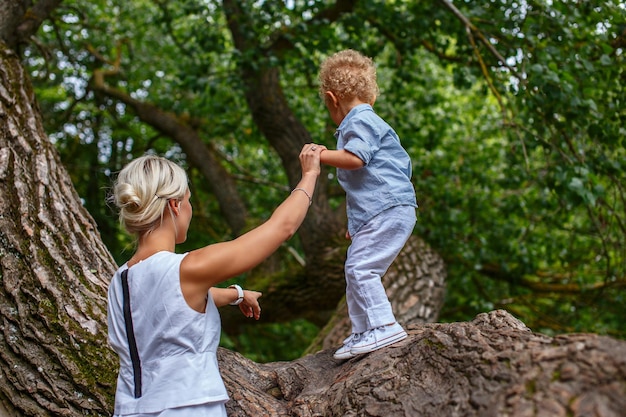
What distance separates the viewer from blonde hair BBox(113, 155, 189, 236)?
1941 millimetres

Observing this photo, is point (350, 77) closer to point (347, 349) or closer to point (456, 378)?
point (347, 349)

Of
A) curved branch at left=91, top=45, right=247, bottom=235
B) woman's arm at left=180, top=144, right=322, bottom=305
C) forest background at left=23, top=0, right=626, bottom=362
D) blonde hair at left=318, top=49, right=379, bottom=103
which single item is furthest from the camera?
curved branch at left=91, top=45, right=247, bottom=235

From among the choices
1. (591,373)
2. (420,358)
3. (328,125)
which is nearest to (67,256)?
(420,358)

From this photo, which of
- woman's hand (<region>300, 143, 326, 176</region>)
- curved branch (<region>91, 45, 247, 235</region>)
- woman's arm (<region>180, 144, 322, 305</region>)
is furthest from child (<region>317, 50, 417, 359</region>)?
curved branch (<region>91, 45, 247, 235</region>)

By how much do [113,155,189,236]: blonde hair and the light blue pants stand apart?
88cm

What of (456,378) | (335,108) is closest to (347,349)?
(456,378)

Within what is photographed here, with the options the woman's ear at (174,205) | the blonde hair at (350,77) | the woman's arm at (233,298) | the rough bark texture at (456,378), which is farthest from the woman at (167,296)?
the blonde hair at (350,77)

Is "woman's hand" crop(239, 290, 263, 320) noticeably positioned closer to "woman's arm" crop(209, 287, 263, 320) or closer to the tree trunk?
"woman's arm" crop(209, 287, 263, 320)

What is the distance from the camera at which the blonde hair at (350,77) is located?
2.71 meters

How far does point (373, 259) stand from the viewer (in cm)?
258

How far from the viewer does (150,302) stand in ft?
6.26

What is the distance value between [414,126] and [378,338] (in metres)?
3.76

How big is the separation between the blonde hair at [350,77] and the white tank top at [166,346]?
1170 millimetres

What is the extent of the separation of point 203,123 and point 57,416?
5901mm
